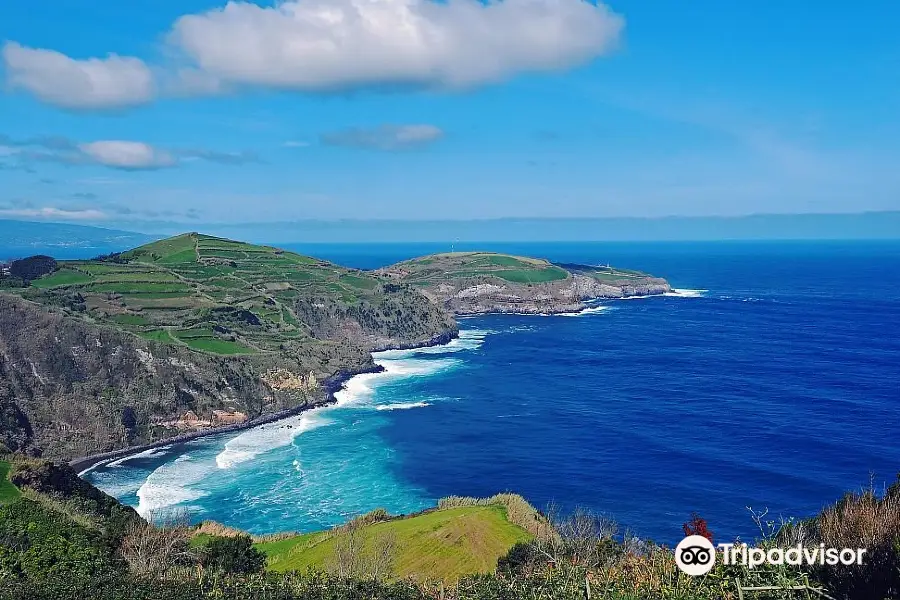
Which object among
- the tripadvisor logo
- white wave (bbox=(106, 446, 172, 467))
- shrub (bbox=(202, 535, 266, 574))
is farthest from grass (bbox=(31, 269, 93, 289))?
the tripadvisor logo

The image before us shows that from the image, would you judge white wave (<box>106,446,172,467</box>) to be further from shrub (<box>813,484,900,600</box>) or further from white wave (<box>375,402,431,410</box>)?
shrub (<box>813,484,900,600</box>)

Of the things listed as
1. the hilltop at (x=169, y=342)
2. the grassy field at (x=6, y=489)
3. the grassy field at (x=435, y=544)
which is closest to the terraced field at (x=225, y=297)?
the hilltop at (x=169, y=342)

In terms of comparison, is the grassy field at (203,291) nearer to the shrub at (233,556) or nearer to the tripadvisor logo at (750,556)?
the shrub at (233,556)

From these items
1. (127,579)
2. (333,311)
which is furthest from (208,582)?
(333,311)

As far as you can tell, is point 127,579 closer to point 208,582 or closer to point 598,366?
point 208,582

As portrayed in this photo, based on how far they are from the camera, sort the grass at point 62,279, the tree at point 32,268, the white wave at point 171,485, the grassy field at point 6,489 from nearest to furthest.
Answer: the grassy field at point 6,489 < the white wave at point 171,485 < the grass at point 62,279 < the tree at point 32,268

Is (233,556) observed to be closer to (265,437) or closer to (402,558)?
(402,558)

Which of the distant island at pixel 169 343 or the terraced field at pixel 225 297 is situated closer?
the distant island at pixel 169 343
